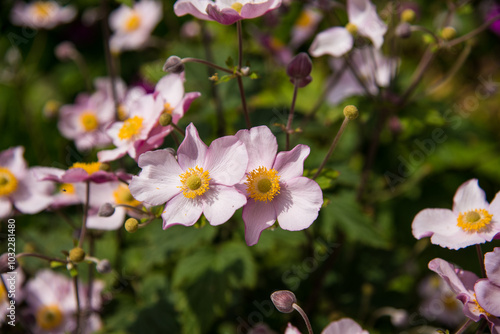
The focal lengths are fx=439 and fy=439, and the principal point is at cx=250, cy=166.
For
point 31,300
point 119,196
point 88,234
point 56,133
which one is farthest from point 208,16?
point 56,133

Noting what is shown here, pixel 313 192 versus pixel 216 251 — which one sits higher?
pixel 313 192

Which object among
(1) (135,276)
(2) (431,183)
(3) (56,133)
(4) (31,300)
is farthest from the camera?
(3) (56,133)

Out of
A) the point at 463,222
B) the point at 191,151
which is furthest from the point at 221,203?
the point at 463,222

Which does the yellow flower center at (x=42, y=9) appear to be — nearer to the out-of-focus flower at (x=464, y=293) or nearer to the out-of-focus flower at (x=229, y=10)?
the out-of-focus flower at (x=229, y=10)

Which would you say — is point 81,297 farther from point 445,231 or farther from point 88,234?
point 445,231

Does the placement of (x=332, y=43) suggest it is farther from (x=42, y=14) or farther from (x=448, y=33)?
(x=42, y=14)

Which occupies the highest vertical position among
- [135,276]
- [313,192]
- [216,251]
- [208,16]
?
[208,16]

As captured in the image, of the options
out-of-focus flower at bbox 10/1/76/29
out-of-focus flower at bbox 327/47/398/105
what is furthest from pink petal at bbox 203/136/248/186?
out-of-focus flower at bbox 10/1/76/29
